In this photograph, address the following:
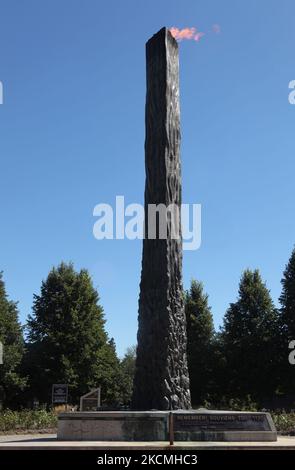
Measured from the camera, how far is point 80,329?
4469 cm

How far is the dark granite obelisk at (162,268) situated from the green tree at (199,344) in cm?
2606

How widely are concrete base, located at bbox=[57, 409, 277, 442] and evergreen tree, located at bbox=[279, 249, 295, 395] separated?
27.7 metres

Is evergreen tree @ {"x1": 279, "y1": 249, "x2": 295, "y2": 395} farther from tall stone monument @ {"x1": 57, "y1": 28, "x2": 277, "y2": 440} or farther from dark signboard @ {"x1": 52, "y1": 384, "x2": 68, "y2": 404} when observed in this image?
tall stone monument @ {"x1": 57, "y1": 28, "x2": 277, "y2": 440}

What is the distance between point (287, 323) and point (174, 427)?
3034cm

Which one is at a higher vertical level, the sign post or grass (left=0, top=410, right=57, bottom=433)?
the sign post

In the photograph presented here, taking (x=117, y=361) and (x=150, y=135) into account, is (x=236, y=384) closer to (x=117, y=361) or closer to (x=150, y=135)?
(x=117, y=361)

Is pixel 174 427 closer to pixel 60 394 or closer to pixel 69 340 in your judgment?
pixel 60 394

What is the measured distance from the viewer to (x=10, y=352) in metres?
41.7

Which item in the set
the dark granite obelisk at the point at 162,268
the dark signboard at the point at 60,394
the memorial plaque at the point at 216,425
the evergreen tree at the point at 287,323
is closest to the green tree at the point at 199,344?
the evergreen tree at the point at 287,323

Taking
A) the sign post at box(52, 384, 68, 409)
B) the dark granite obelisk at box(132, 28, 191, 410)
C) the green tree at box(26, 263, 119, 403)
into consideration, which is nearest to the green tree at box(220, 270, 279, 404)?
the green tree at box(26, 263, 119, 403)

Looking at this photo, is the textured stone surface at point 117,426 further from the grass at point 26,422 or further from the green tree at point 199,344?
the green tree at point 199,344

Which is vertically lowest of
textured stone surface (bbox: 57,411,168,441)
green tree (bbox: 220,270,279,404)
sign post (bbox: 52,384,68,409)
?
textured stone surface (bbox: 57,411,168,441)

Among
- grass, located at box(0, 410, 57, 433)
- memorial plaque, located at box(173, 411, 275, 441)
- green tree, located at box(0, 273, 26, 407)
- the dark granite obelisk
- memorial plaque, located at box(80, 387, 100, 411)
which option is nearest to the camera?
memorial plaque, located at box(173, 411, 275, 441)

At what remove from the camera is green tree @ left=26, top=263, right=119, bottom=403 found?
142 feet
